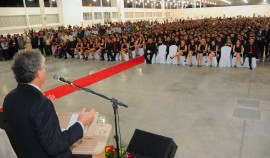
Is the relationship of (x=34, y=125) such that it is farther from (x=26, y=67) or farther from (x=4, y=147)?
(x=4, y=147)

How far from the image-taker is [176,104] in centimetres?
576

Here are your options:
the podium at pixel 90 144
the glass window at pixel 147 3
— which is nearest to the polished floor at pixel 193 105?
the podium at pixel 90 144

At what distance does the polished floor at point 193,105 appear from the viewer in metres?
3.94

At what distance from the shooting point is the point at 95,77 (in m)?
8.87

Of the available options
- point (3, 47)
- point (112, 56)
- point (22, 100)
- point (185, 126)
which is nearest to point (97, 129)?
point (22, 100)

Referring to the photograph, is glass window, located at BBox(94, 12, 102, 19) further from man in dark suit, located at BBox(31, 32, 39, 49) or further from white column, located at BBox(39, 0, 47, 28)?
man in dark suit, located at BBox(31, 32, 39, 49)

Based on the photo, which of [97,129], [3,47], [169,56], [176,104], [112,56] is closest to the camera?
[97,129]

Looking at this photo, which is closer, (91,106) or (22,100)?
(22,100)

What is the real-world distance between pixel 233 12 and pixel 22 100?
129 feet

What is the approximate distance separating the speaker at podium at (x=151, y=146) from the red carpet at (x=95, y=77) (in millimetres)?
4428

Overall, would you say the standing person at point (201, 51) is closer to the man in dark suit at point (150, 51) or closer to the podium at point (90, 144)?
the man in dark suit at point (150, 51)

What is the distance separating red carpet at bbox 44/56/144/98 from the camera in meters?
7.29

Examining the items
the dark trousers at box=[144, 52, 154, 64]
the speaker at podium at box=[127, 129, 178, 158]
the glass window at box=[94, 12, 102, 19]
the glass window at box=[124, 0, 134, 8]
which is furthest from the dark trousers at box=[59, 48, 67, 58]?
the glass window at box=[124, 0, 134, 8]

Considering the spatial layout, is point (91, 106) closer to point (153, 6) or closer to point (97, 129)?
point (97, 129)
